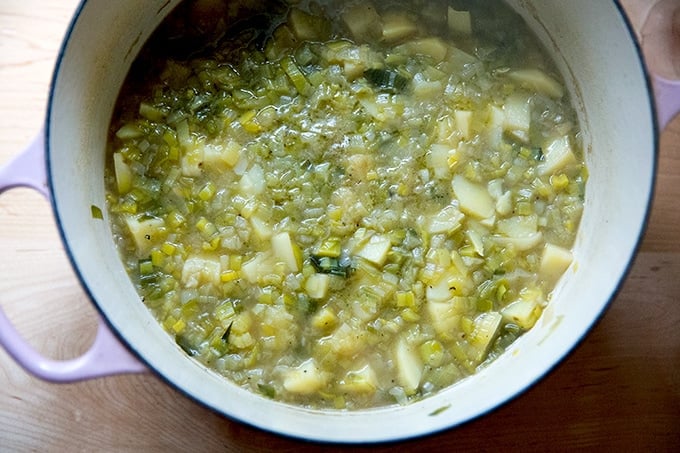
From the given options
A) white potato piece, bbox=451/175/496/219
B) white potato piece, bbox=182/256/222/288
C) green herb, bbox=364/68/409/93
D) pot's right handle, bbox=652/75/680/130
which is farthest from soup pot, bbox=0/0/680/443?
green herb, bbox=364/68/409/93

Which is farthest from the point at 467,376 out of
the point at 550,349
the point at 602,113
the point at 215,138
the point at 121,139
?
the point at 121,139

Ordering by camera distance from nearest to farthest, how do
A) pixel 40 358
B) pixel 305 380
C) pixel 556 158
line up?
pixel 40 358 → pixel 305 380 → pixel 556 158

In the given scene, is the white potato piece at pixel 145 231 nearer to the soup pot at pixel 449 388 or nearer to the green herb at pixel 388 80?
the soup pot at pixel 449 388

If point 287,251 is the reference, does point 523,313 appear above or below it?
below

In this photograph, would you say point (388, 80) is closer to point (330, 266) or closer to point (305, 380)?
point (330, 266)

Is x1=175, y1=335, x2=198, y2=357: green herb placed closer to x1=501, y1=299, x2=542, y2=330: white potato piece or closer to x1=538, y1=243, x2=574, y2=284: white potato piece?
x1=501, y1=299, x2=542, y2=330: white potato piece

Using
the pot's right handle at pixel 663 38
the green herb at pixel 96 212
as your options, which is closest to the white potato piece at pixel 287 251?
the green herb at pixel 96 212

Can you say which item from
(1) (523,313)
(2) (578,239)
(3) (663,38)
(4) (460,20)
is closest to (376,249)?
(1) (523,313)

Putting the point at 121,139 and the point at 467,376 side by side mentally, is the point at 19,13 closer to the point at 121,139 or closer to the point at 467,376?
the point at 121,139
